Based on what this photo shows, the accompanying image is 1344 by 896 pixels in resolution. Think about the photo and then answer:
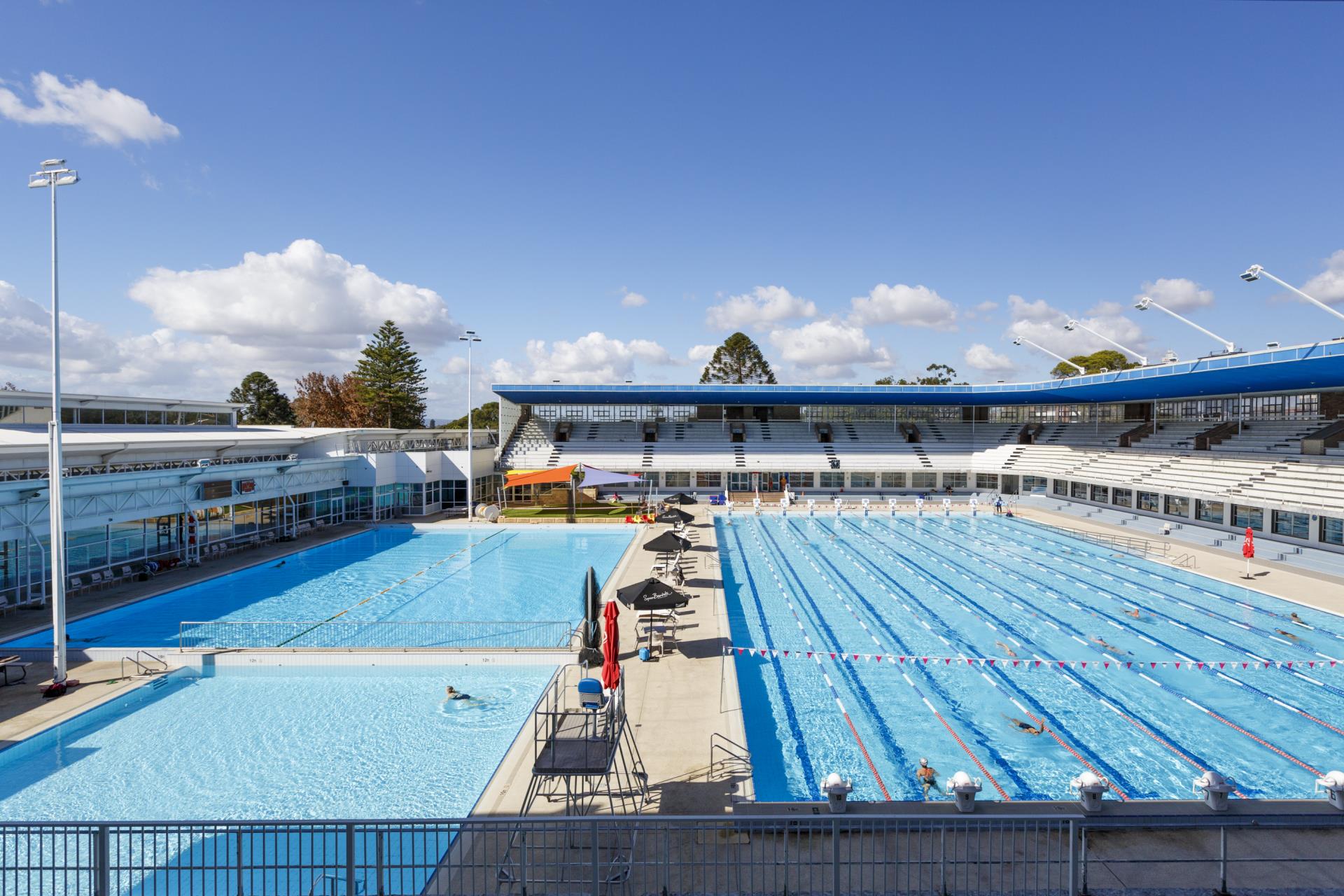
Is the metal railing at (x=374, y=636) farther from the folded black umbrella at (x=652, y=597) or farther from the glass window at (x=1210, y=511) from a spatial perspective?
the glass window at (x=1210, y=511)

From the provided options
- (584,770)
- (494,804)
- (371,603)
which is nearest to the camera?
(584,770)

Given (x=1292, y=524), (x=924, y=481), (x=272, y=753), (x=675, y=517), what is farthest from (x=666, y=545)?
(x=924, y=481)

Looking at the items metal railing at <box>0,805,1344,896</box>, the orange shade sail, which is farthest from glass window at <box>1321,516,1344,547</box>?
the orange shade sail

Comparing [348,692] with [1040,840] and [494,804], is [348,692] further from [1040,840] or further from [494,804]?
[1040,840]

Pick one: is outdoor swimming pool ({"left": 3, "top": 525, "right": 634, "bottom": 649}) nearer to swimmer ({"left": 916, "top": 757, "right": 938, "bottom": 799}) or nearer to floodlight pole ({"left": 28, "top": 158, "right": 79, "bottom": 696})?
floodlight pole ({"left": 28, "top": 158, "right": 79, "bottom": 696})

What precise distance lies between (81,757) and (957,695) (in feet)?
48.1

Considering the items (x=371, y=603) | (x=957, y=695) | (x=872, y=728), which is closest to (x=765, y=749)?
(x=872, y=728)

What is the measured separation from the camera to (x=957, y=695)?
12.0 metres

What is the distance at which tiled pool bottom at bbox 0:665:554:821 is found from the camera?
8.54m

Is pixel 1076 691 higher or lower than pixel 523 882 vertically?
lower

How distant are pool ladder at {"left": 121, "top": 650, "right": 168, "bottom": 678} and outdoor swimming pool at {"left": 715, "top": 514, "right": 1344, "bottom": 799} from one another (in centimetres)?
1174

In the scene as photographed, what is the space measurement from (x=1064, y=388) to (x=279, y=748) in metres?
39.0

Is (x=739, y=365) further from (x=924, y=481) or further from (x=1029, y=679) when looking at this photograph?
(x=1029, y=679)

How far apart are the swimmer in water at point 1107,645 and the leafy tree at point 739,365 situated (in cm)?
6385
